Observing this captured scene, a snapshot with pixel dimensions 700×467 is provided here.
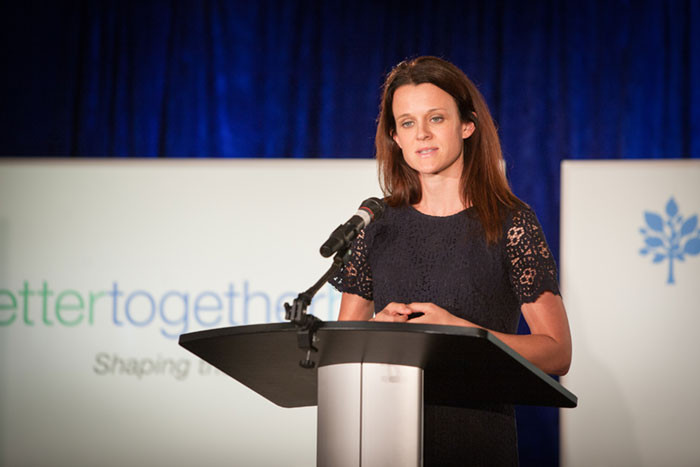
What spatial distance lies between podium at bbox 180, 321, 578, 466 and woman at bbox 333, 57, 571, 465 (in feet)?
0.86

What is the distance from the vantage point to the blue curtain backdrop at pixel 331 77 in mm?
3928

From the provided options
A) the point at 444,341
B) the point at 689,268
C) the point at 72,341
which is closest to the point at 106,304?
the point at 72,341

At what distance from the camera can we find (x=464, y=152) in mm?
1910

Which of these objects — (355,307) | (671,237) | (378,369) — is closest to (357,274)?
(355,307)

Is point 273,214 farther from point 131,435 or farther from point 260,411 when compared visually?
point 131,435

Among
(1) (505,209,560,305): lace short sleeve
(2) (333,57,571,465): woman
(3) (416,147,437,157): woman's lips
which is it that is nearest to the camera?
(2) (333,57,571,465): woman

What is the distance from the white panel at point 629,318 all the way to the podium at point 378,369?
2.28 meters

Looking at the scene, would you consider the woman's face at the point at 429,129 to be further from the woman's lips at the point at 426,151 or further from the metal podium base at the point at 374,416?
the metal podium base at the point at 374,416

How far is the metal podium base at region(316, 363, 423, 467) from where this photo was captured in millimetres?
1163

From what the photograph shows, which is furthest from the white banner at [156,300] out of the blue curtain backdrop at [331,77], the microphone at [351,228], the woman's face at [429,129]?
the microphone at [351,228]

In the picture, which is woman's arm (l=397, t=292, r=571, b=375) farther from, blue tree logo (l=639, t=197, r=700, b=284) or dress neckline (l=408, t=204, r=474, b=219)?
blue tree logo (l=639, t=197, r=700, b=284)

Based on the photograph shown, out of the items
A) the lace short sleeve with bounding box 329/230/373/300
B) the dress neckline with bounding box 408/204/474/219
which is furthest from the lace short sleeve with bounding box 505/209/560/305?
the lace short sleeve with bounding box 329/230/373/300

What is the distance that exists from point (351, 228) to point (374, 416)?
0.33 metres

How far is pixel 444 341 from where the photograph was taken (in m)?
1.08
